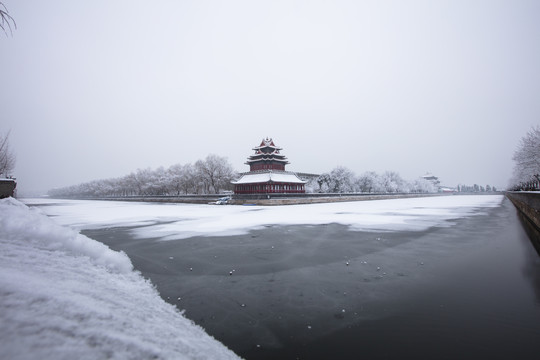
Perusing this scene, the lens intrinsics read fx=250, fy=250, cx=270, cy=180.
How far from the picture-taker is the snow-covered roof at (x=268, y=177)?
180 feet

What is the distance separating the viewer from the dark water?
390 cm

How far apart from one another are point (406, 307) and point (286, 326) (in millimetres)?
2600

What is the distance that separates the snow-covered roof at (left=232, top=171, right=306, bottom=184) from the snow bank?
48.0 m

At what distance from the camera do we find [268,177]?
5494 cm

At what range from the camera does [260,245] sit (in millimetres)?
10867

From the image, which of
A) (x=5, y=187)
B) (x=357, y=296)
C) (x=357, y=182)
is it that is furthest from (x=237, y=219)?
(x=357, y=182)

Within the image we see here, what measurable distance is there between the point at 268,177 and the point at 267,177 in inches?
12.3

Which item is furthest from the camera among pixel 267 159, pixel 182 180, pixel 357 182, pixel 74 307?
pixel 357 182

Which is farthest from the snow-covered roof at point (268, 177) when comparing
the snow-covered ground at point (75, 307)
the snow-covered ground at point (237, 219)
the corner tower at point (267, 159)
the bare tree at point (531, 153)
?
the snow-covered ground at point (75, 307)

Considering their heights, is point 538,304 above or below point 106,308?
below

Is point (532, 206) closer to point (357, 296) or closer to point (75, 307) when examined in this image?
point (357, 296)

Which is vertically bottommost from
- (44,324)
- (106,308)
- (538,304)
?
(538,304)

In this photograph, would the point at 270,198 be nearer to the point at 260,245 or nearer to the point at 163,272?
the point at 260,245

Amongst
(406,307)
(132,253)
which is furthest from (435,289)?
(132,253)
